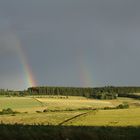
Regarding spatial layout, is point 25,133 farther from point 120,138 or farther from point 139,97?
point 139,97

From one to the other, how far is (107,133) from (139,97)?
172 metres

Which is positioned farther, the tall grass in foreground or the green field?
the green field

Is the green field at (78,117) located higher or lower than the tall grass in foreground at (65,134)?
lower

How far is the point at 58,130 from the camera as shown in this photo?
14.1 metres

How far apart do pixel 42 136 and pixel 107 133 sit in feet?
7.67

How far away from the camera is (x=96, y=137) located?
13.5 metres

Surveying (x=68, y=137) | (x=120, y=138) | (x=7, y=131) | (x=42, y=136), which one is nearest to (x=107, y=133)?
(x=120, y=138)

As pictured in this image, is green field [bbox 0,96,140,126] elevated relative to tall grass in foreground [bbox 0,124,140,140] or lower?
lower

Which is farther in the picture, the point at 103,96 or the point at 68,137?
the point at 103,96

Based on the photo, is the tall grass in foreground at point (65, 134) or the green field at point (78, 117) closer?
the tall grass in foreground at point (65, 134)

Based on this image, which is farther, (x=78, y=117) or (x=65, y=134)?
(x=78, y=117)

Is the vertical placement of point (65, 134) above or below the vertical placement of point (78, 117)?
above

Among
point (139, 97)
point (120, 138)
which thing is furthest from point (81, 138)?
point (139, 97)

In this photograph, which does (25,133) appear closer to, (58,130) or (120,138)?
(58,130)
